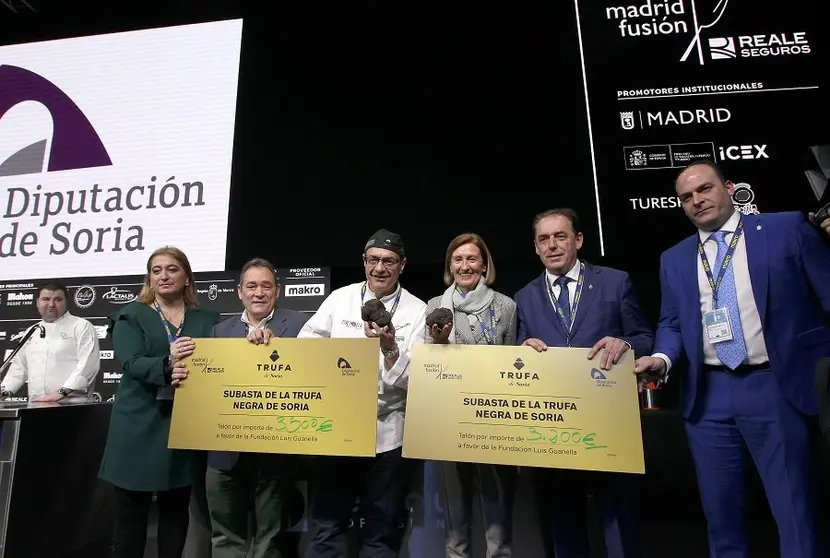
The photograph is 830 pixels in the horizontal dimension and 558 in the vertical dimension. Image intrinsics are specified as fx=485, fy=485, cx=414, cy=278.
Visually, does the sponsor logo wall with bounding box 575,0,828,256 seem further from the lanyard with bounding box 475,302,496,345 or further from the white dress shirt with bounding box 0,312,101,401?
the white dress shirt with bounding box 0,312,101,401

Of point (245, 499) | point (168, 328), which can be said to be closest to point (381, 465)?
point (245, 499)

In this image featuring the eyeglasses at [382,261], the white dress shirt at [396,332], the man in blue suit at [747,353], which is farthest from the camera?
the eyeglasses at [382,261]

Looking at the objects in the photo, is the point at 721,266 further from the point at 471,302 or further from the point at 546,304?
the point at 471,302

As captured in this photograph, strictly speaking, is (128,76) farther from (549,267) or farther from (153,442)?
(549,267)

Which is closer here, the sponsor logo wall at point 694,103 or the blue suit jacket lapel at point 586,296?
the blue suit jacket lapel at point 586,296

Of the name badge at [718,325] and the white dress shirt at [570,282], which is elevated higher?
the white dress shirt at [570,282]

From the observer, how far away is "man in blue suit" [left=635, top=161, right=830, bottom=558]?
4.97 ft

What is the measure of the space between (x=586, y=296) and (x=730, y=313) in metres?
0.46

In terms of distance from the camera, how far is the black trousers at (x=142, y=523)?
1832 mm

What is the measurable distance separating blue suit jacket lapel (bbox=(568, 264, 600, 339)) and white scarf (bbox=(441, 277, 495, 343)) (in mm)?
337

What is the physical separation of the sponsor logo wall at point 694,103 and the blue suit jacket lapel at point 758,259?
1696mm

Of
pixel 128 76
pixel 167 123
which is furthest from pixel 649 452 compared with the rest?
pixel 128 76

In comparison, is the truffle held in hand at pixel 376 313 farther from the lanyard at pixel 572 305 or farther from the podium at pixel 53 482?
the podium at pixel 53 482

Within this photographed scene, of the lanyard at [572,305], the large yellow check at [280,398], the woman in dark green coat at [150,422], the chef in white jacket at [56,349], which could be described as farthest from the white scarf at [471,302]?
the chef in white jacket at [56,349]
